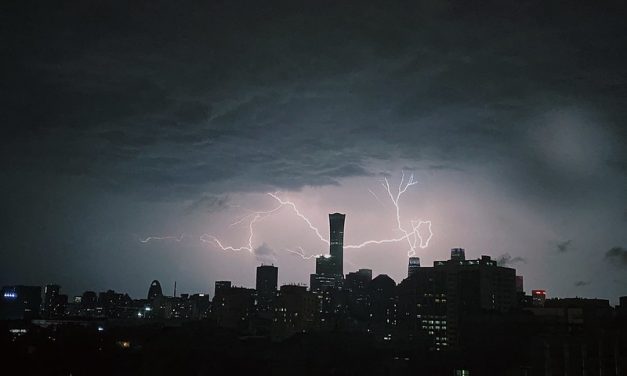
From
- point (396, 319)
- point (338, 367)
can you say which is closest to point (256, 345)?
point (338, 367)

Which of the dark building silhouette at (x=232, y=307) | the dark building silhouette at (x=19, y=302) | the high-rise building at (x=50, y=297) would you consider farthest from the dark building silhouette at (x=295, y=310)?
the high-rise building at (x=50, y=297)

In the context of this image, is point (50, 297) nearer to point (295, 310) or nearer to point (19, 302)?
point (19, 302)

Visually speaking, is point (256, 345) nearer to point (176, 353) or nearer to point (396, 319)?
point (176, 353)

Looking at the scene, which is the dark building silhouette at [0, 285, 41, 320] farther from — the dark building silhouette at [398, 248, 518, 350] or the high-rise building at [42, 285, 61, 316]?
the dark building silhouette at [398, 248, 518, 350]

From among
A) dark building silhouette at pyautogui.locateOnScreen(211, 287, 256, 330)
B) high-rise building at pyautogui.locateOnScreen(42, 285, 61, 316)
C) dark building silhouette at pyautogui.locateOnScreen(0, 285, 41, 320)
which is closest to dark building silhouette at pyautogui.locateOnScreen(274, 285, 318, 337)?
dark building silhouette at pyautogui.locateOnScreen(211, 287, 256, 330)

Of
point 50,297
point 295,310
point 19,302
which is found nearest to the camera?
point 295,310

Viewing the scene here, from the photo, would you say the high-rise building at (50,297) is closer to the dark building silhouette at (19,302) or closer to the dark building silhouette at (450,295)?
the dark building silhouette at (19,302)

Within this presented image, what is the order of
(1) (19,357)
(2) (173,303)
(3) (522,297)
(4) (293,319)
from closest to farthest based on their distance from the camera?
(1) (19,357)
(4) (293,319)
(3) (522,297)
(2) (173,303)

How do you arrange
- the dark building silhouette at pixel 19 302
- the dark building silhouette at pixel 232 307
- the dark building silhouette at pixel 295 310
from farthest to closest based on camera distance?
the dark building silhouette at pixel 232 307 < the dark building silhouette at pixel 19 302 < the dark building silhouette at pixel 295 310

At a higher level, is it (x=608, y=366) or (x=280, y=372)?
(x=608, y=366)

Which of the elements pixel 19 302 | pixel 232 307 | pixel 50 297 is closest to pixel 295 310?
pixel 232 307

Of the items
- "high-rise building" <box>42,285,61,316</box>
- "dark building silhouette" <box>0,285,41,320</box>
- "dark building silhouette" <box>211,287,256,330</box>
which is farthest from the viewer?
"high-rise building" <box>42,285,61,316</box>
